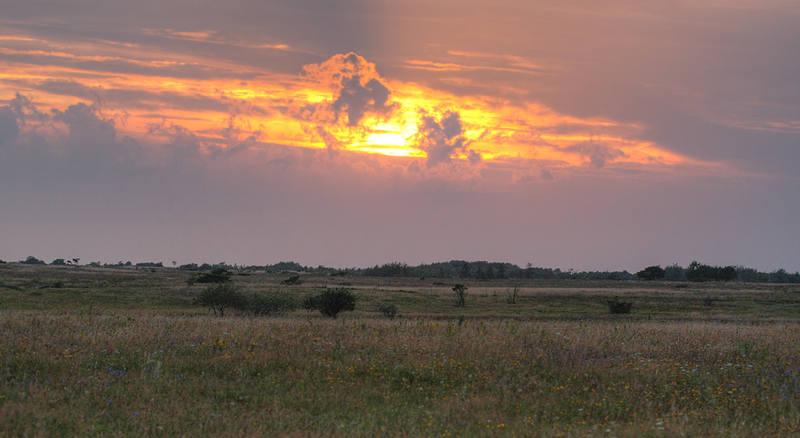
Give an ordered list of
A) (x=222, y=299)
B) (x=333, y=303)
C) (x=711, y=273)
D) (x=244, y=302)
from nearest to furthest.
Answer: (x=222, y=299) → (x=244, y=302) → (x=333, y=303) → (x=711, y=273)

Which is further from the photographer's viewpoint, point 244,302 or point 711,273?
point 711,273

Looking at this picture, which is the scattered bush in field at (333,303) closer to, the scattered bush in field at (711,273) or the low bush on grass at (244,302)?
the low bush on grass at (244,302)

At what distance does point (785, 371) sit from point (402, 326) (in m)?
11.5

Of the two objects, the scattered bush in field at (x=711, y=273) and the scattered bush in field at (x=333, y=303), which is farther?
the scattered bush in field at (x=711, y=273)

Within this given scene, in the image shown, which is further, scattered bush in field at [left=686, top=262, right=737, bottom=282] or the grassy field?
scattered bush in field at [left=686, top=262, right=737, bottom=282]

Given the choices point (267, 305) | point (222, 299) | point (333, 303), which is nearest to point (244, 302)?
point (222, 299)

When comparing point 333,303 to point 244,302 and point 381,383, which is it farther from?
point 381,383

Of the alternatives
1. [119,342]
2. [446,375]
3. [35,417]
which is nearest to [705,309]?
[446,375]

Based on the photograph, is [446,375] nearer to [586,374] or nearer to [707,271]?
[586,374]

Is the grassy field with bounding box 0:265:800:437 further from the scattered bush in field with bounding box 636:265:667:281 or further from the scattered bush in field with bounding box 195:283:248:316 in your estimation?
the scattered bush in field with bounding box 636:265:667:281

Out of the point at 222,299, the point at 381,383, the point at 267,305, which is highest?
the point at 381,383

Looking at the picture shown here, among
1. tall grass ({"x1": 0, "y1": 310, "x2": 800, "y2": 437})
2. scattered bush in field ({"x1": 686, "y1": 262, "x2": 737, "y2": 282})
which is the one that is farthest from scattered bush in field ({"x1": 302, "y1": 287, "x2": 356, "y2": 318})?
scattered bush in field ({"x1": 686, "y1": 262, "x2": 737, "y2": 282})

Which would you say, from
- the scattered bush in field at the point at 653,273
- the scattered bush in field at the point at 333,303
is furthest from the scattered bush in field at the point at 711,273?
the scattered bush in field at the point at 333,303

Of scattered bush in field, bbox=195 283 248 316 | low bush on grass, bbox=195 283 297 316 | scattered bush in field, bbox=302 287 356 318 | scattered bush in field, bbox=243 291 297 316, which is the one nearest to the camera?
scattered bush in field, bbox=243 291 297 316
